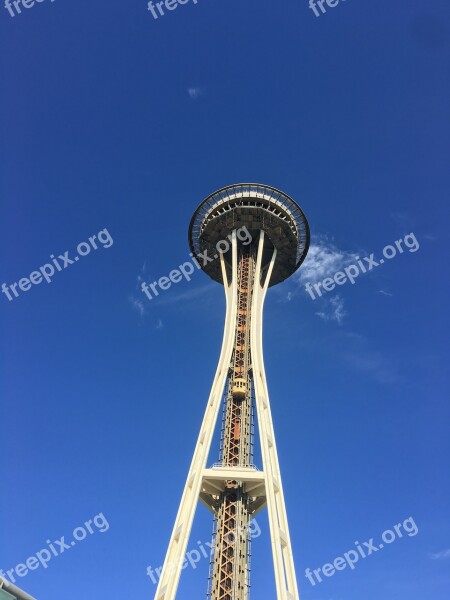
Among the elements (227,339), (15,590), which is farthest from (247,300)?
(15,590)

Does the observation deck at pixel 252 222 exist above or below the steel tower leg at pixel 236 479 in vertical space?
above

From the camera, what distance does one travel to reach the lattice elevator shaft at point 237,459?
86.8ft

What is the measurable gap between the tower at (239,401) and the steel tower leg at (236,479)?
2.0 inches

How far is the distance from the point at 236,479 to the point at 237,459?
224cm

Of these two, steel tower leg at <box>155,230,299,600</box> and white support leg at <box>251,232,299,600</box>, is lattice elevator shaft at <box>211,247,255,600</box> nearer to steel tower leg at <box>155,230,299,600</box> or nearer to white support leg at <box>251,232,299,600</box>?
steel tower leg at <box>155,230,299,600</box>

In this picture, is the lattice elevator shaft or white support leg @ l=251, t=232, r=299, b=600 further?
the lattice elevator shaft

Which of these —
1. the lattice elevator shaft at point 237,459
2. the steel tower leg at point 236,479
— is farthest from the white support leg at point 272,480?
the lattice elevator shaft at point 237,459

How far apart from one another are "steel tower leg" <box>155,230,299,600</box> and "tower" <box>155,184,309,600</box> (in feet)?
0.17

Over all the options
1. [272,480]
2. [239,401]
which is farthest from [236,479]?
[239,401]

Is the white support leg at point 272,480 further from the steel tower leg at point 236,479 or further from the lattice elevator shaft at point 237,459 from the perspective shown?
the lattice elevator shaft at point 237,459

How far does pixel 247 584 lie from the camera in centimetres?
2652

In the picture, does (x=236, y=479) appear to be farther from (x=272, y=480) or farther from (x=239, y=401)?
(x=239, y=401)

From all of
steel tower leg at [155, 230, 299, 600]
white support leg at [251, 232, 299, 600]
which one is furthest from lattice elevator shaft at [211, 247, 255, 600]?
white support leg at [251, 232, 299, 600]

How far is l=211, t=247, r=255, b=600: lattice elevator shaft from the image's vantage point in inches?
1042
